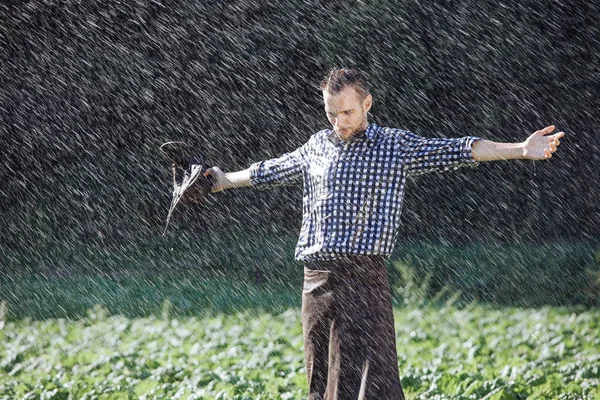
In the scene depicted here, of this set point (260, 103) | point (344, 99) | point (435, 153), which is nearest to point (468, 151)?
point (435, 153)

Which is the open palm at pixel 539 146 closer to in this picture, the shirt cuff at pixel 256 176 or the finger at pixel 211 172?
the shirt cuff at pixel 256 176

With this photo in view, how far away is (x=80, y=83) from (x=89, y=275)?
9.32 ft

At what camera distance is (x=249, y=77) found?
12.1 m

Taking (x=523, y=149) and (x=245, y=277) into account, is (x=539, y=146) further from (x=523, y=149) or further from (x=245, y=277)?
(x=245, y=277)

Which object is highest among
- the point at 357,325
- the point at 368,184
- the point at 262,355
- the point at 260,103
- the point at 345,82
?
the point at 345,82

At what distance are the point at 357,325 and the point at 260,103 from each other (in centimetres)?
890

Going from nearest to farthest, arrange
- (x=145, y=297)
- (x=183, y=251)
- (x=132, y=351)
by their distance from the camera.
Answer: (x=132, y=351), (x=145, y=297), (x=183, y=251)

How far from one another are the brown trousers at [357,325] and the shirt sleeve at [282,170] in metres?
0.43

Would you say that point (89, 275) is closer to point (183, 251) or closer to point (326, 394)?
point (183, 251)

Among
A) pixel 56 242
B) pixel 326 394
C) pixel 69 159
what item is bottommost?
pixel 56 242

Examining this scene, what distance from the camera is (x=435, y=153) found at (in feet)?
11.3

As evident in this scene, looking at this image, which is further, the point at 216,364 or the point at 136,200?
the point at 136,200

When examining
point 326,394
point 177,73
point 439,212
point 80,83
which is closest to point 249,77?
point 177,73

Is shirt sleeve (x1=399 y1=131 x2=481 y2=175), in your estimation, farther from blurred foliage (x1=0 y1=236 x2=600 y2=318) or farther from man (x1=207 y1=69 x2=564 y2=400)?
blurred foliage (x1=0 y1=236 x2=600 y2=318)
